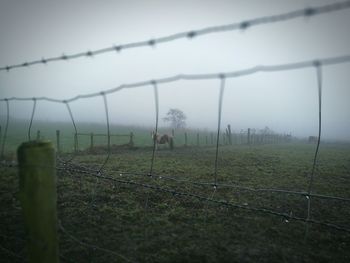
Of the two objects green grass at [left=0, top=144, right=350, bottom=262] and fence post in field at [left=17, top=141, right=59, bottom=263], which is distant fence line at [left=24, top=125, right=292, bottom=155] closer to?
green grass at [left=0, top=144, right=350, bottom=262]

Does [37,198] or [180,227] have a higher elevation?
[37,198]

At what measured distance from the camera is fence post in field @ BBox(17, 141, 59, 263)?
1682 mm

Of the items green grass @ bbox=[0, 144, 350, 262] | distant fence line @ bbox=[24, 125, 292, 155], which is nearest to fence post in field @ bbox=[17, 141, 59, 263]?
green grass @ bbox=[0, 144, 350, 262]

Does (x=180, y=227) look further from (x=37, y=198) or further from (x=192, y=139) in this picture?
(x=192, y=139)

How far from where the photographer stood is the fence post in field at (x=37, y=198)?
1682 millimetres

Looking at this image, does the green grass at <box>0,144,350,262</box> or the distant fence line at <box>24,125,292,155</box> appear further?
the distant fence line at <box>24,125,292,155</box>

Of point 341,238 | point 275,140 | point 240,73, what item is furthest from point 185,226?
point 275,140

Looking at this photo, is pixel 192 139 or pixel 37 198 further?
pixel 192 139

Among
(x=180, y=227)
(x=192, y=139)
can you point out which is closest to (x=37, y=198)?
(x=180, y=227)

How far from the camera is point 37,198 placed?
1.68m

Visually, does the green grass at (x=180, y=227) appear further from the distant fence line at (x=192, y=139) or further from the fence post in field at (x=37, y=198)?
the distant fence line at (x=192, y=139)

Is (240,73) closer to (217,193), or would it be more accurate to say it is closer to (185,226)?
(185,226)

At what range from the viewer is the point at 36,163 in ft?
5.54

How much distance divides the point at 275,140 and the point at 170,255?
52.3 meters
